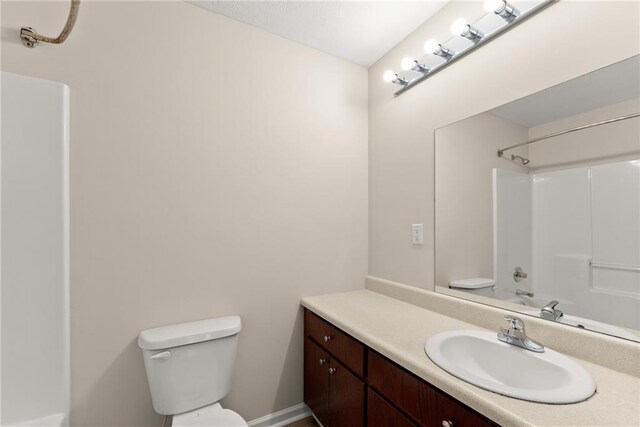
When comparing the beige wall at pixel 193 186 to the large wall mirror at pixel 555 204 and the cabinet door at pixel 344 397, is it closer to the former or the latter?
the cabinet door at pixel 344 397

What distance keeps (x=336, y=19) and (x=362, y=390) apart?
1.92 m

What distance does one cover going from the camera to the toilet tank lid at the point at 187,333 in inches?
48.8

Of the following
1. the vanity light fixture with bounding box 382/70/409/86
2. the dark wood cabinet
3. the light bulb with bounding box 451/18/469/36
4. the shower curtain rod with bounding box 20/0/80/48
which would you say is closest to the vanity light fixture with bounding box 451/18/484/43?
the light bulb with bounding box 451/18/469/36

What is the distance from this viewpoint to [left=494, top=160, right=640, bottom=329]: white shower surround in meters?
0.92

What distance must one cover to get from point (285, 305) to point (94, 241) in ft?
3.39

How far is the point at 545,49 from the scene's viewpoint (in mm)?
1110

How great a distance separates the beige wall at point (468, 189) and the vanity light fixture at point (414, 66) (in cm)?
36

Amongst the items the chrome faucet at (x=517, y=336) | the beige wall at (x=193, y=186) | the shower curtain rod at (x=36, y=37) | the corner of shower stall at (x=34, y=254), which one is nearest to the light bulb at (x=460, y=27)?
the beige wall at (x=193, y=186)

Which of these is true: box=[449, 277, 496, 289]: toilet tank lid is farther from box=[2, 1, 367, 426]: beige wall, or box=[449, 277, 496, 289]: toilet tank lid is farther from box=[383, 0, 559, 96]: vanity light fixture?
box=[383, 0, 559, 96]: vanity light fixture

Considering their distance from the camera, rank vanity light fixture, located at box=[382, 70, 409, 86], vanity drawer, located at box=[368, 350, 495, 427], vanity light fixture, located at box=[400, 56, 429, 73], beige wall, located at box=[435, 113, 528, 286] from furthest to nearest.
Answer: vanity light fixture, located at box=[382, 70, 409, 86] < vanity light fixture, located at box=[400, 56, 429, 73] < beige wall, located at box=[435, 113, 528, 286] < vanity drawer, located at box=[368, 350, 495, 427]

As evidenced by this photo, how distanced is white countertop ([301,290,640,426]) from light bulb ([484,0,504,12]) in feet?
4.49

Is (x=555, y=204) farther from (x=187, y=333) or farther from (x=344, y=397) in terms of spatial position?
(x=187, y=333)

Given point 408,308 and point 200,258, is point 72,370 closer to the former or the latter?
point 200,258

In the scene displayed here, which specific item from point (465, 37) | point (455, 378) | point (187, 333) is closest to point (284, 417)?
point (187, 333)
